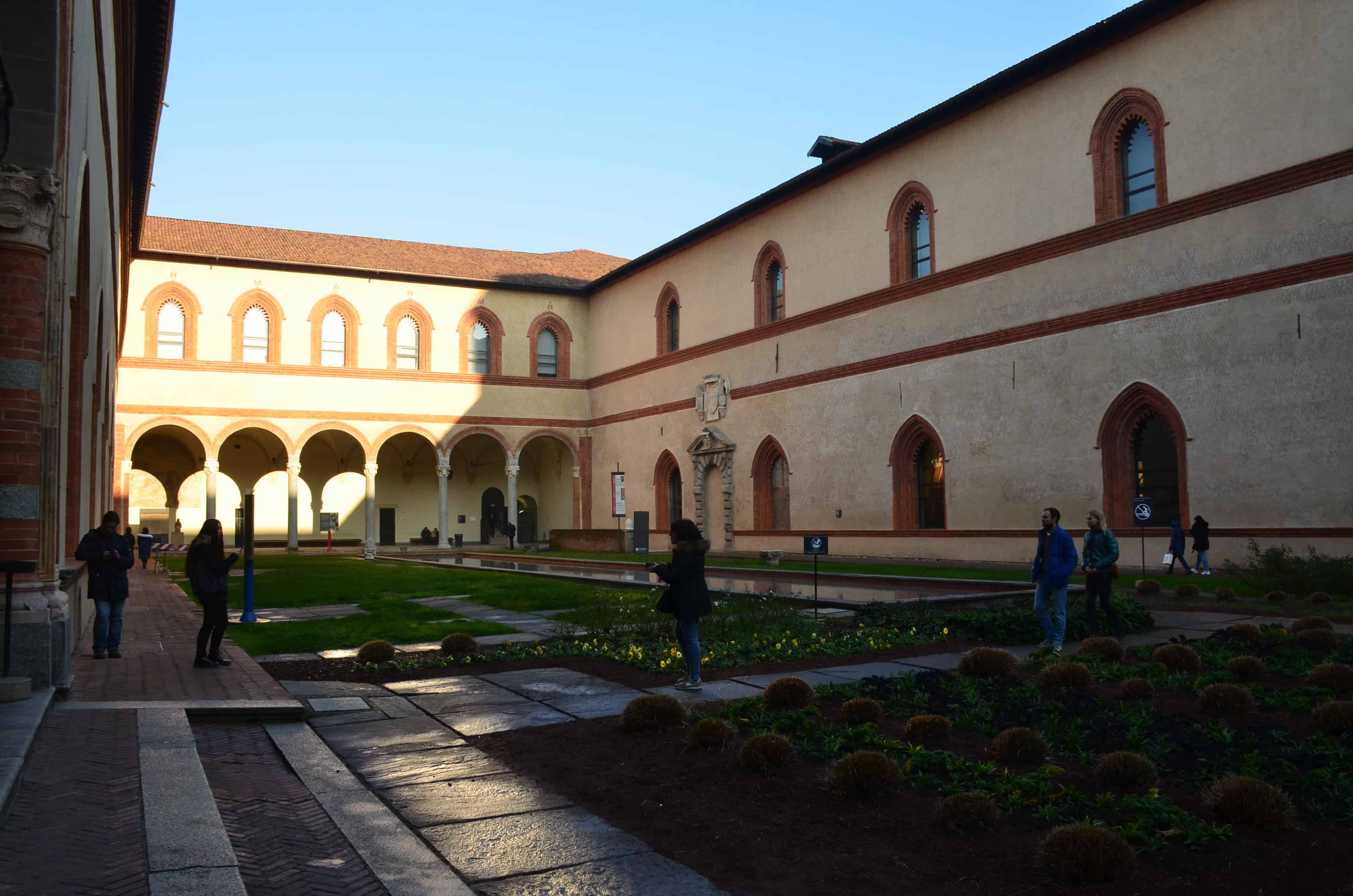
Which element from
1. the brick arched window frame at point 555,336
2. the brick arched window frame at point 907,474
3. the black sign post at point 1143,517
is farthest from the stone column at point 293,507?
the black sign post at point 1143,517

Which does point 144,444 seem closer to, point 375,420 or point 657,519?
point 375,420

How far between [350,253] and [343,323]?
9.84ft

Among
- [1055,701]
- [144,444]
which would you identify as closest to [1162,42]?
[1055,701]

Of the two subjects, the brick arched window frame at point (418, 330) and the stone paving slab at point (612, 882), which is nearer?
the stone paving slab at point (612, 882)

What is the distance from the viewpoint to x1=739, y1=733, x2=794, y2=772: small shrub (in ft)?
18.9

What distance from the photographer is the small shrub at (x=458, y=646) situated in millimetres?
10547

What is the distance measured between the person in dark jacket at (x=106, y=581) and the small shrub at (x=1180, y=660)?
9.79 meters

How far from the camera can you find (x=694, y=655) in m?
8.48

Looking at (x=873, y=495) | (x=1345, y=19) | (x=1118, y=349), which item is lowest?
(x=873, y=495)

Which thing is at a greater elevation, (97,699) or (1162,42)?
(1162,42)

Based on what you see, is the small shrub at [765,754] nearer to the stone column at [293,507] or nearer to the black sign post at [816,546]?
the black sign post at [816,546]

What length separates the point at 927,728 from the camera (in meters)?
6.32

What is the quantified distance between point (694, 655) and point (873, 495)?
18934mm

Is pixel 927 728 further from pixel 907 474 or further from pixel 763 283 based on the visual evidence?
pixel 763 283
